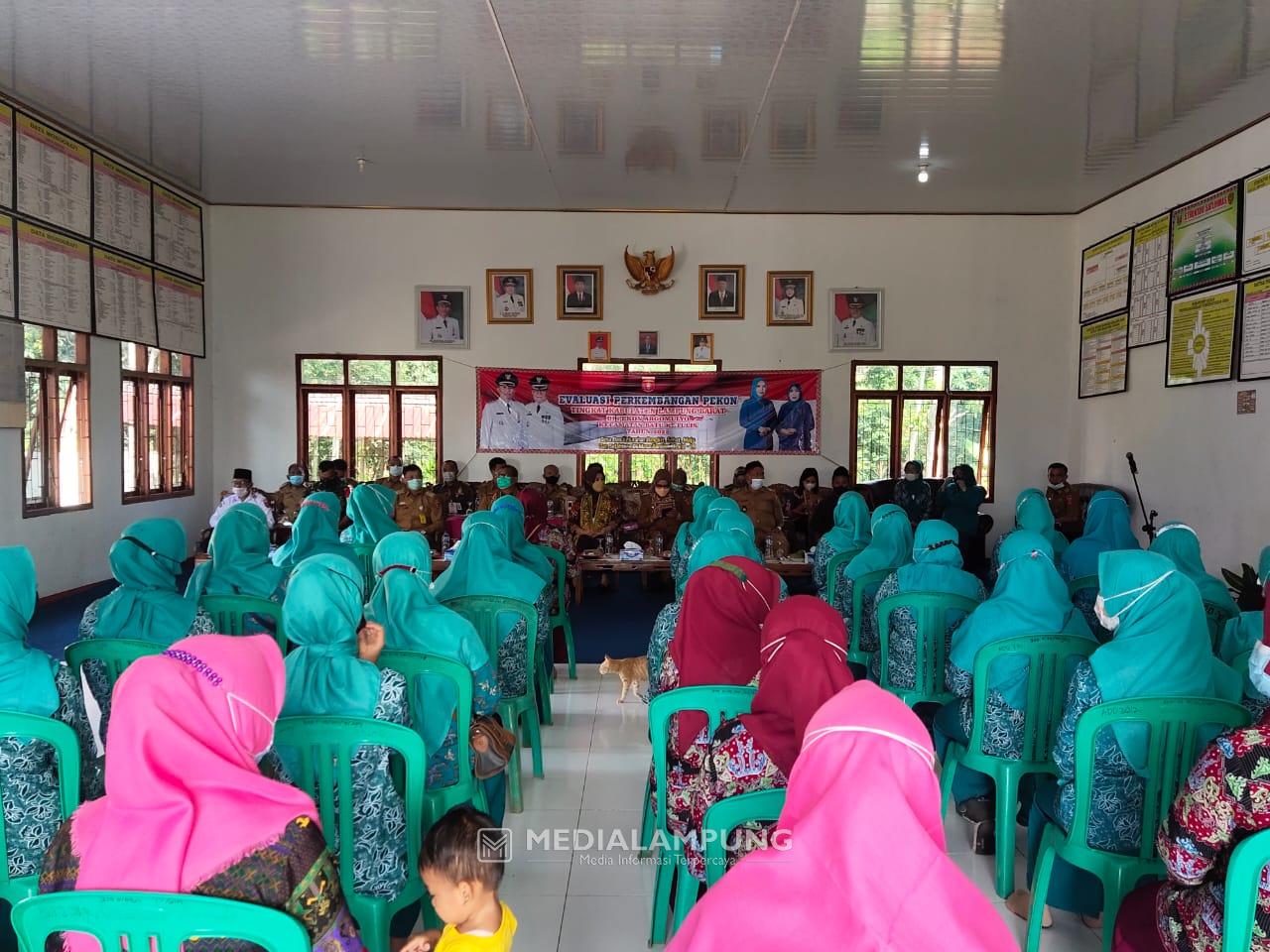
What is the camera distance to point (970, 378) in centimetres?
920

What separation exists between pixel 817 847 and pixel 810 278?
8529mm

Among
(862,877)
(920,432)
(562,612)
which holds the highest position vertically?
(920,432)

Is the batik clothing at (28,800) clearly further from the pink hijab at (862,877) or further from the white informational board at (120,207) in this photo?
the white informational board at (120,207)

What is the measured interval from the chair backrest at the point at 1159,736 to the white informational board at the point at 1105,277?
7.07 metres

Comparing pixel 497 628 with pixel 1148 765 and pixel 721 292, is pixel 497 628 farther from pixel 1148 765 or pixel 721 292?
pixel 721 292

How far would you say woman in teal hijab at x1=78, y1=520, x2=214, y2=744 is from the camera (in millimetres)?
3090

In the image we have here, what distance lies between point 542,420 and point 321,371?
2.34m

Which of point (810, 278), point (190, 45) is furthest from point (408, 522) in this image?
point (810, 278)

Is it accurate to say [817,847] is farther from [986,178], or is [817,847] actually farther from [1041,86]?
[986,178]

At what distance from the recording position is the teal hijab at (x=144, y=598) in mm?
3090

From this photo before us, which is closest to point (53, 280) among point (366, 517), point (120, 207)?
point (120, 207)

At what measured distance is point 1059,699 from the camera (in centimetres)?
262

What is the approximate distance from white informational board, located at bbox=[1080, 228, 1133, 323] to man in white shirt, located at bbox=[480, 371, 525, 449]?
5778mm

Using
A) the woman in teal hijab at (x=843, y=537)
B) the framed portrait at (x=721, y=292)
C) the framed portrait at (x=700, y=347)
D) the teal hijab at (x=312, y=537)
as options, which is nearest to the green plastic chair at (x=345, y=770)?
the teal hijab at (x=312, y=537)
